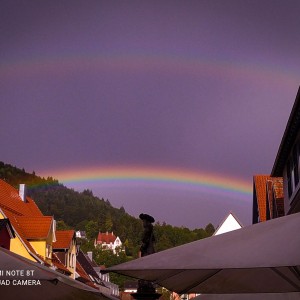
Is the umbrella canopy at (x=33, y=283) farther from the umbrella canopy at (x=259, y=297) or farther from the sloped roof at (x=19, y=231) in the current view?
the sloped roof at (x=19, y=231)

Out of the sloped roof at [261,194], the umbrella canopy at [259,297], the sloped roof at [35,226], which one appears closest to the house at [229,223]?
the sloped roof at [261,194]

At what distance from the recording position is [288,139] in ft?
78.8

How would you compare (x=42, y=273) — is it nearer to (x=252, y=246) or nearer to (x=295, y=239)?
(x=252, y=246)

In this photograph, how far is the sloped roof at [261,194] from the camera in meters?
38.2

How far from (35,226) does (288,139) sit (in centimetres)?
2007

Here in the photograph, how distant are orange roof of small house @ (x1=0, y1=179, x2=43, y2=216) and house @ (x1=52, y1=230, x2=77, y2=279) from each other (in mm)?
3197

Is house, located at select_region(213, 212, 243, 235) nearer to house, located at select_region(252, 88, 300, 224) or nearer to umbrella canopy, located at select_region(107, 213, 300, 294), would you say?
house, located at select_region(252, 88, 300, 224)

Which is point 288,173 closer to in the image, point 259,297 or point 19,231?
point 19,231

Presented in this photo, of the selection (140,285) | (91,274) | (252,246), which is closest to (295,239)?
(252,246)

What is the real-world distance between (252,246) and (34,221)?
34387 mm

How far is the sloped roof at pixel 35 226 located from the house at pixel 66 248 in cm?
589

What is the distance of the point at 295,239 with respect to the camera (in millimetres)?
4633

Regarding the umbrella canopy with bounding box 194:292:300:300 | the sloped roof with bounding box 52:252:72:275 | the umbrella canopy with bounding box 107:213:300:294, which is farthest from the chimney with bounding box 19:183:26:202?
the umbrella canopy with bounding box 107:213:300:294

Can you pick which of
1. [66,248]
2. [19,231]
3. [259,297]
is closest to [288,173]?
[19,231]
